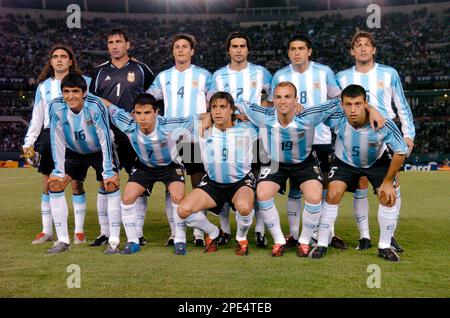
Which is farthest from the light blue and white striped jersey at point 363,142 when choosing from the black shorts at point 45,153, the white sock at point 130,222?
the black shorts at point 45,153

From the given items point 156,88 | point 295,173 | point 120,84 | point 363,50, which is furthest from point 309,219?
point 120,84

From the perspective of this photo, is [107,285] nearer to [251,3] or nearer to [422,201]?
[422,201]

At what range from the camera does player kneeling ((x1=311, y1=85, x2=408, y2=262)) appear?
471 centimetres

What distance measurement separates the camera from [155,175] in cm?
538

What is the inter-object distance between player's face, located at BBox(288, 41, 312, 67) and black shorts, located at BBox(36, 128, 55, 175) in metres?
2.86

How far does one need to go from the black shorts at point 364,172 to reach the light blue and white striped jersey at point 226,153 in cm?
91

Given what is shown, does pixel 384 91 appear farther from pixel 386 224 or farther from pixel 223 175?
pixel 223 175

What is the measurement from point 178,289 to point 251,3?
118 feet

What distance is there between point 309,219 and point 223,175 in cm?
96

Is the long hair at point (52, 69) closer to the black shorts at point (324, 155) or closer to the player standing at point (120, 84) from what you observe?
the player standing at point (120, 84)

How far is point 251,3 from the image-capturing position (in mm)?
37250

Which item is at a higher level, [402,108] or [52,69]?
[52,69]

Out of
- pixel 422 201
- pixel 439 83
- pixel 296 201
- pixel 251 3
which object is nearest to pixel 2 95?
pixel 251 3

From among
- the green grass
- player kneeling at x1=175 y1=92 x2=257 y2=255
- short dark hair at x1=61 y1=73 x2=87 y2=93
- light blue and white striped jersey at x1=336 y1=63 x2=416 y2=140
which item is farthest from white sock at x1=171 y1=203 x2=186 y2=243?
light blue and white striped jersey at x1=336 y1=63 x2=416 y2=140
